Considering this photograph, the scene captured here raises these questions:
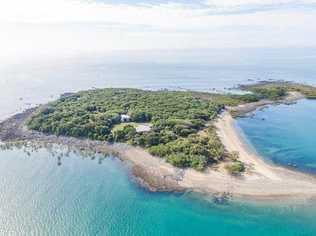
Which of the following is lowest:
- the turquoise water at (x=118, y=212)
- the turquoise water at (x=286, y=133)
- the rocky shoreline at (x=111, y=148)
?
the turquoise water at (x=118, y=212)

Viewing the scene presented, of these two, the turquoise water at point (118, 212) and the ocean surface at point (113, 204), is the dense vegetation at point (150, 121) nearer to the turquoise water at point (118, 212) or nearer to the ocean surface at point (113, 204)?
the ocean surface at point (113, 204)

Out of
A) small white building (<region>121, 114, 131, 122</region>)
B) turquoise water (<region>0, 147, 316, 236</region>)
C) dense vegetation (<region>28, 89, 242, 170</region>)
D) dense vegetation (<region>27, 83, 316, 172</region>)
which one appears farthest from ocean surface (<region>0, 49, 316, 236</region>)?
small white building (<region>121, 114, 131, 122</region>)

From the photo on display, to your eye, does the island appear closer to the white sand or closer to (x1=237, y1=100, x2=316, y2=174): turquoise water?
Result: the white sand

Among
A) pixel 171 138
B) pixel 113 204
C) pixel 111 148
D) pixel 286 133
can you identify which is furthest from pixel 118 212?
pixel 286 133

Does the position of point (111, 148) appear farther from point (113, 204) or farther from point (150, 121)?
point (113, 204)

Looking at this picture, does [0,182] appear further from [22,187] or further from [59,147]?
[59,147]

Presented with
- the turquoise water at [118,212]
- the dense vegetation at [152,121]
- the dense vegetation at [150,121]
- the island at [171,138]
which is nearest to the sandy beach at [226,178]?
the island at [171,138]
